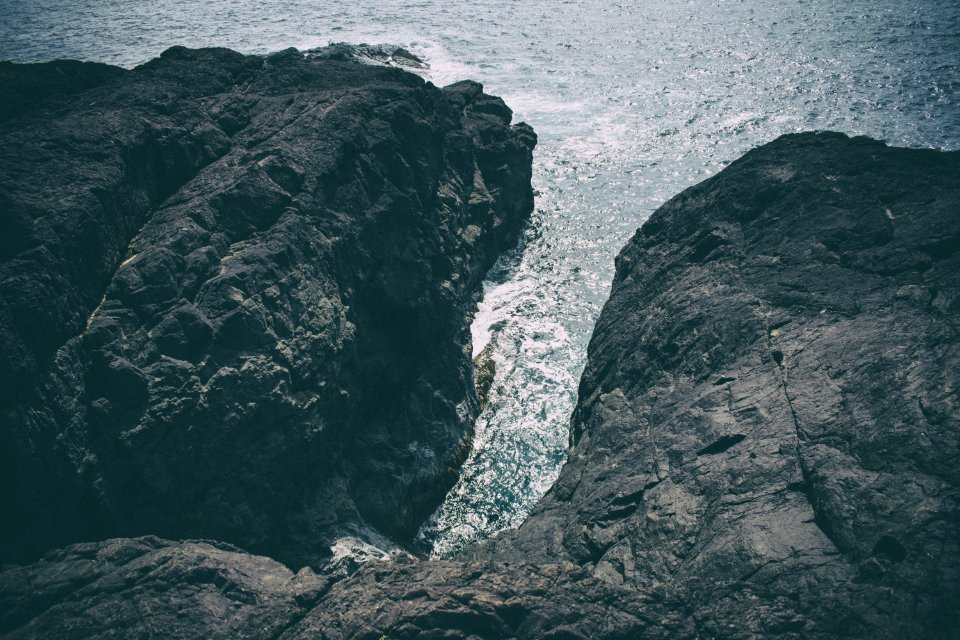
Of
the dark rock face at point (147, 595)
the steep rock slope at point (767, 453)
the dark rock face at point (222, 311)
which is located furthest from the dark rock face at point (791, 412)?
the dark rock face at point (147, 595)

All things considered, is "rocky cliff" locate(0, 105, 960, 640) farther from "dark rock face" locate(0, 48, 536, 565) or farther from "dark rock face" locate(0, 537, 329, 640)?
"dark rock face" locate(0, 48, 536, 565)

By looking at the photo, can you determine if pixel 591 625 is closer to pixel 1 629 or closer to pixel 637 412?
pixel 637 412

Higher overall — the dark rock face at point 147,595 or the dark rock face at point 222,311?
the dark rock face at point 222,311

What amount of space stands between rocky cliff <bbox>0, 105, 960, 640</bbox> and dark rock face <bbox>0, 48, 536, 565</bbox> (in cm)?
268

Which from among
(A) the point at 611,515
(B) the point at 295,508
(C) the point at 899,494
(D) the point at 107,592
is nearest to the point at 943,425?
(C) the point at 899,494

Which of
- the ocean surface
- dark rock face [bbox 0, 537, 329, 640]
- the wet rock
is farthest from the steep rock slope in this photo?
the wet rock

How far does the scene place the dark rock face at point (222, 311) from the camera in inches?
712

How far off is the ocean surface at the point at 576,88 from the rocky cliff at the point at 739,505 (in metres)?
6.14

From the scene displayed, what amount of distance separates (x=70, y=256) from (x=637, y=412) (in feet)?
62.0

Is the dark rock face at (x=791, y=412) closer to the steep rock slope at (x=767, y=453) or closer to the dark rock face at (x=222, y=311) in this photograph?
the steep rock slope at (x=767, y=453)

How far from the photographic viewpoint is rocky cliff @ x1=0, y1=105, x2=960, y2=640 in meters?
13.4

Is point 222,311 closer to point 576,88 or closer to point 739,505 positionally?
point 739,505

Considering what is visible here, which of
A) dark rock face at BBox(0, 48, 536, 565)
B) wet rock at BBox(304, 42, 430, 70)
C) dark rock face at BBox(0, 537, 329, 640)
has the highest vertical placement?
wet rock at BBox(304, 42, 430, 70)

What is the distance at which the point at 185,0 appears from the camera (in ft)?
258
